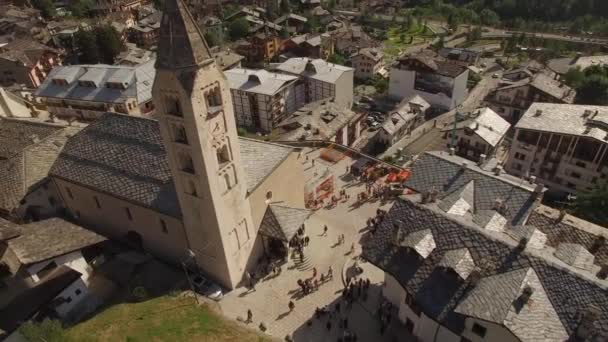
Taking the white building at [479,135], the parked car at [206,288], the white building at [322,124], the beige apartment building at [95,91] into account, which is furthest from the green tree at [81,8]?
the parked car at [206,288]

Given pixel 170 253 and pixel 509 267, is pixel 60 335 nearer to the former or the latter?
pixel 170 253

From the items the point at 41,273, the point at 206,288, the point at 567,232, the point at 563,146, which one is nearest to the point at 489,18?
the point at 563,146

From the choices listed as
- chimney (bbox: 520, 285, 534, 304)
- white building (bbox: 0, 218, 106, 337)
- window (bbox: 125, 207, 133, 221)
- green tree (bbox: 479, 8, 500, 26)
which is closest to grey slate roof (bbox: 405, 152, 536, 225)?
chimney (bbox: 520, 285, 534, 304)

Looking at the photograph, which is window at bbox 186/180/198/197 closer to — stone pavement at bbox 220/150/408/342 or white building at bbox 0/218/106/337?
stone pavement at bbox 220/150/408/342

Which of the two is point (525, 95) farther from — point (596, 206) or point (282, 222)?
point (282, 222)

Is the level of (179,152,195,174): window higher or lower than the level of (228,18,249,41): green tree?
higher

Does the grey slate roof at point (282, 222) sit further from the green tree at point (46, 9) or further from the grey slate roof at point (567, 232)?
the green tree at point (46, 9)

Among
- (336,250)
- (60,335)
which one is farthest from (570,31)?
(60,335)
